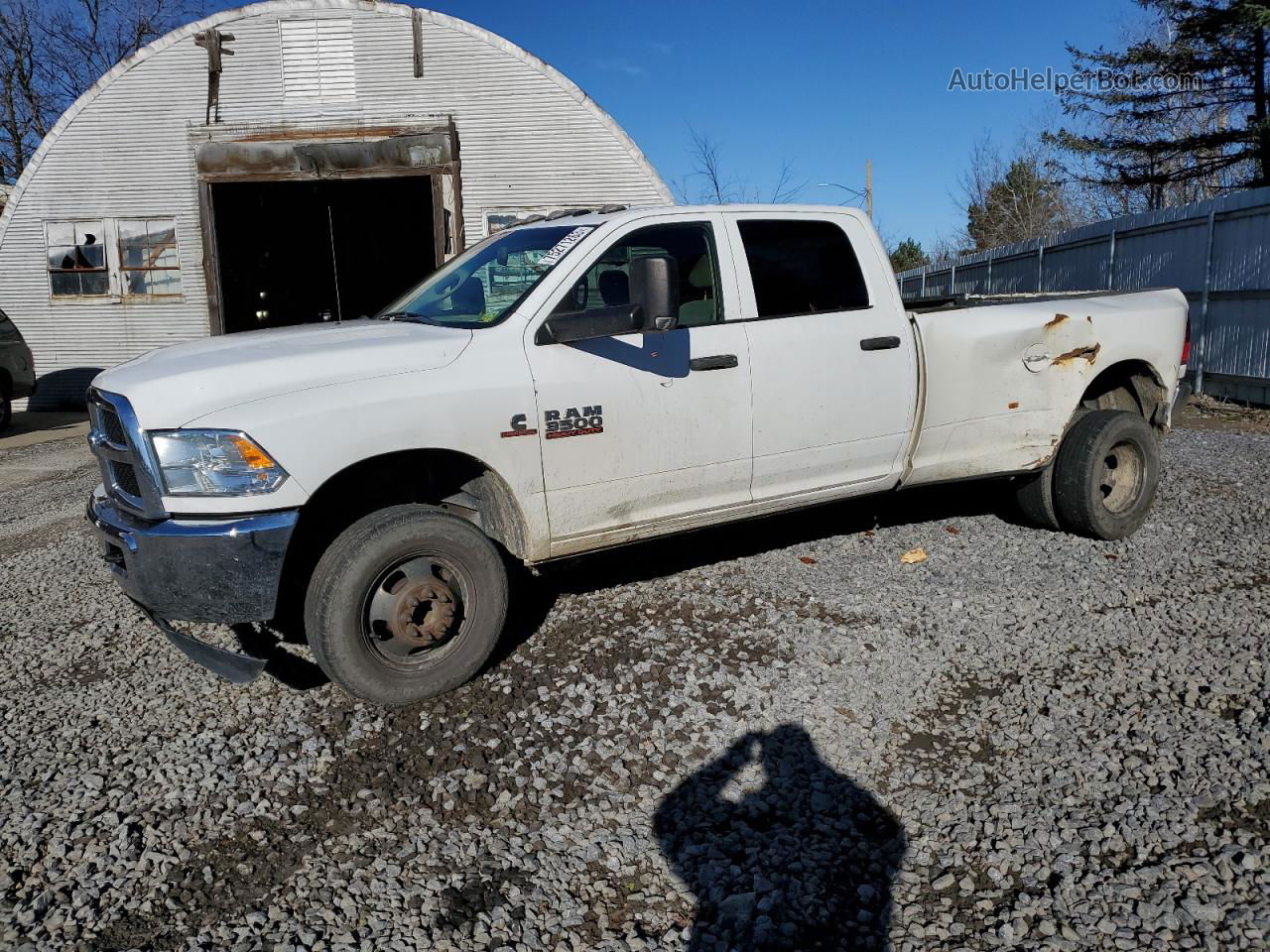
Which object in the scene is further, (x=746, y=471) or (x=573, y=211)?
(x=573, y=211)

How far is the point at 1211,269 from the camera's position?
12.1 meters

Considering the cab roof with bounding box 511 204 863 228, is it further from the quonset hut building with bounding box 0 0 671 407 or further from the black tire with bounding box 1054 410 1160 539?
the quonset hut building with bounding box 0 0 671 407

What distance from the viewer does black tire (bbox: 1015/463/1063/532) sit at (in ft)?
19.4

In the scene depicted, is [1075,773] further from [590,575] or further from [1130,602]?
[590,575]

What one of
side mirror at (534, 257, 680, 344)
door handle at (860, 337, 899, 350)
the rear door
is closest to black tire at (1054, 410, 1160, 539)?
the rear door

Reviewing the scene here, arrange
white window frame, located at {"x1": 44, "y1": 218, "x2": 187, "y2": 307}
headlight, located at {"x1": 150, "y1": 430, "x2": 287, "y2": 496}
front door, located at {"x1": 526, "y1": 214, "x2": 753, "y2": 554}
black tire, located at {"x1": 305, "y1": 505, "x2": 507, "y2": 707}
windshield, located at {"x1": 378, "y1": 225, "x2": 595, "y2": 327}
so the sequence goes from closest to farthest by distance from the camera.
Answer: headlight, located at {"x1": 150, "y1": 430, "x2": 287, "y2": 496}
black tire, located at {"x1": 305, "y1": 505, "x2": 507, "y2": 707}
front door, located at {"x1": 526, "y1": 214, "x2": 753, "y2": 554}
windshield, located at {"x1": 378, "y1": 225, "x2": 595, "y2": 327}
white window frame, located at {"x1": 44, "y1": 218, "x2": 187, "y2": 307}

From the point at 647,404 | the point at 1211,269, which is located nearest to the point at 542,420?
the point at 647,404

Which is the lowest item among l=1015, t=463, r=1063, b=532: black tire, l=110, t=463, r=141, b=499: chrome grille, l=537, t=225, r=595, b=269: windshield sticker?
l=1015, t=463, r=1063, b=532: black tire

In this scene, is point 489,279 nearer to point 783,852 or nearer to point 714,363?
point 714,363

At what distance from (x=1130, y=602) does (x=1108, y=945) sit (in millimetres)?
2816

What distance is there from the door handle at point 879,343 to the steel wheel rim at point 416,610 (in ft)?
7.88

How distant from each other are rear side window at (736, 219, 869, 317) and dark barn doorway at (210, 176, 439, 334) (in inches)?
615

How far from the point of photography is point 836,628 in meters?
4.64

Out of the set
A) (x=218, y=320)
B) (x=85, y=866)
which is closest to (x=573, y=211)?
(x=85, y=866)
